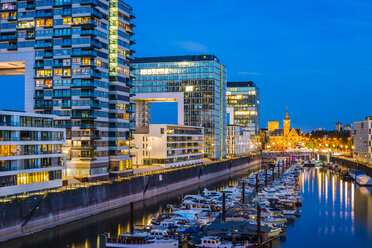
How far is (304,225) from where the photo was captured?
298 feet

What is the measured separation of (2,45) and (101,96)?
31172 millimetres

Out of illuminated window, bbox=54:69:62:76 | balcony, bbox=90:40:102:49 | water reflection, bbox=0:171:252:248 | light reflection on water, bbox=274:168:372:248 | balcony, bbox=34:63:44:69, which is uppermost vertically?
balcony, bbox=90:40:102:49

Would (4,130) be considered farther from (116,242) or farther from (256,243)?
(256,243)

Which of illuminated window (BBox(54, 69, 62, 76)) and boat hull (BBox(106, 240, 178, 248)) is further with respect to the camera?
illuminated window (BBox(54, 69, 62, 76))

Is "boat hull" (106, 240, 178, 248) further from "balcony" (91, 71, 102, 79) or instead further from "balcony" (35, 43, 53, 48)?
"balcony" (35, 43, 53, 48)

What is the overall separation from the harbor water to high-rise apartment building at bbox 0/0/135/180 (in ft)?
63.7

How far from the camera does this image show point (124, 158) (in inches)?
4877

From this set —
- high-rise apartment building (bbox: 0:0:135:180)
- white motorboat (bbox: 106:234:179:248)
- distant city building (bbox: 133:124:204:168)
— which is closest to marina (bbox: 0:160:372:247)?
white motorboat (bbox: 106:234:179:248)

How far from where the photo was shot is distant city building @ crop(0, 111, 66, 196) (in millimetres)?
79375

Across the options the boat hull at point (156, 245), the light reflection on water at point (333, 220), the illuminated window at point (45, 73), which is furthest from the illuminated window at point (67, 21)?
the light reflection on water at point (333, 220)

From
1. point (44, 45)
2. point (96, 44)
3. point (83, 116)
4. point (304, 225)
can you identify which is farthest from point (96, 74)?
point (304, 225)

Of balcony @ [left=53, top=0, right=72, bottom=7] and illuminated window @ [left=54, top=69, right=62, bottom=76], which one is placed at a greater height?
balcony @ [left=53, top=0, right=72, bottom=7]

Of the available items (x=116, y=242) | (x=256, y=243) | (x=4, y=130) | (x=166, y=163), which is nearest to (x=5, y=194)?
(x=4, y=130)

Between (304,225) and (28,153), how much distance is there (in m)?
56.8
